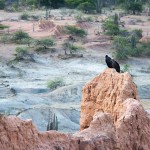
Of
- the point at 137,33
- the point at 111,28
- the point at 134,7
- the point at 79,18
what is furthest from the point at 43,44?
the point at 134,7

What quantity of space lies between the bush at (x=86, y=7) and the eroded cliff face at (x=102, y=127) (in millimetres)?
44708

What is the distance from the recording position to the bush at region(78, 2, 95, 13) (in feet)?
186

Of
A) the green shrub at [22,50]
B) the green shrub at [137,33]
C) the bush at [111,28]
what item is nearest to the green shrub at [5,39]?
the green shrub at [22,50]

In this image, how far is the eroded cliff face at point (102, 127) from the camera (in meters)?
8.54

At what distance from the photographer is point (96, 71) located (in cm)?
3347

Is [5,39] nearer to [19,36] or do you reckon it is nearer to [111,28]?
[19,36]

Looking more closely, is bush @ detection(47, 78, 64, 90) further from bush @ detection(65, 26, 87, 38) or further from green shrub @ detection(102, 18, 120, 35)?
green shrub @ detection(102, 18, 120, 35)

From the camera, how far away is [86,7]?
5719 centimetres

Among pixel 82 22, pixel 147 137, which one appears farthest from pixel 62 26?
pixel 147 137

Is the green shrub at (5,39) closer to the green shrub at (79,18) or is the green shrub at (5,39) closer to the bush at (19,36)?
the bush at (19,36)

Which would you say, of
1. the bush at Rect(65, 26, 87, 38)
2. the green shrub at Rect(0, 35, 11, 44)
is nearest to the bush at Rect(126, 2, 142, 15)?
the bush at Rect(65, 26, 87, 38)

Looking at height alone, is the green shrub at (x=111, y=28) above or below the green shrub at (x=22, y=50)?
below

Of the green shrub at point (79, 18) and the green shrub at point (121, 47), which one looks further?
the green shrub at point (79, 18)

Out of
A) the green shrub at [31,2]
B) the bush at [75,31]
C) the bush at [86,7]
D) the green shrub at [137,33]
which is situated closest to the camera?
the bush at [75,31]
